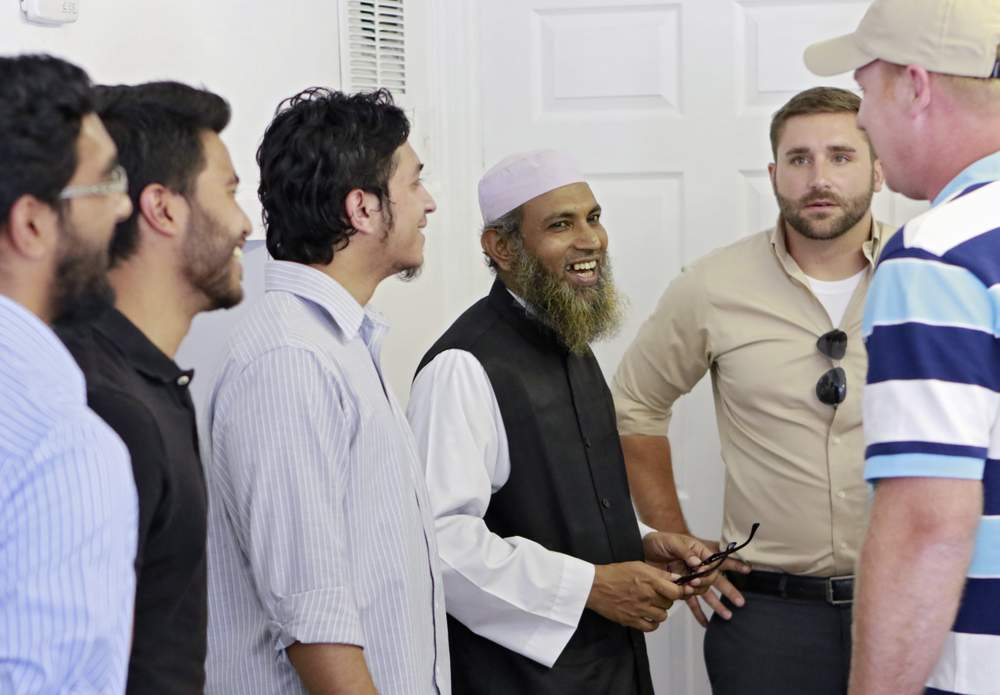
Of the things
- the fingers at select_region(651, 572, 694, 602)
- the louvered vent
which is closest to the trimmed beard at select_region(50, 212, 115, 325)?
the fingers at select_region(651, 572, 694, 602)

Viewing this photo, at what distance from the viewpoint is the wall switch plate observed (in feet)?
Answer: 5.82

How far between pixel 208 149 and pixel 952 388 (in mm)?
873

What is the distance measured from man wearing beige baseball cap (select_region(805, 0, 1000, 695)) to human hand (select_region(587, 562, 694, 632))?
27.7 inches

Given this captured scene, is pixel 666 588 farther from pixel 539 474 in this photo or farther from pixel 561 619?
pixel 539 474

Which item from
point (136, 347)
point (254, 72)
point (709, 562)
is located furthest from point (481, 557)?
point (254, 72)

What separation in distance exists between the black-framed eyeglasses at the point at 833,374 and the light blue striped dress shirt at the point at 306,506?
3.13 feet

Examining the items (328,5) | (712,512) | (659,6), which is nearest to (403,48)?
(328,5)

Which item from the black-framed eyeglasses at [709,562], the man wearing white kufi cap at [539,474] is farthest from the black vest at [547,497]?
the black-framed eyeglasses at [709,562]

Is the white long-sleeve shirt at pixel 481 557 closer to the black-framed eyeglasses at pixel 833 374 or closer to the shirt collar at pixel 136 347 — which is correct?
the black-framed eyeglasses at pixel 833 374

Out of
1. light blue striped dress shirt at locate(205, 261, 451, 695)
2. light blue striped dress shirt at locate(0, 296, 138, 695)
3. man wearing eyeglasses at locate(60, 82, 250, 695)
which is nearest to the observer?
light blue striped dress shirt at locate(0, 296, 138, 695)

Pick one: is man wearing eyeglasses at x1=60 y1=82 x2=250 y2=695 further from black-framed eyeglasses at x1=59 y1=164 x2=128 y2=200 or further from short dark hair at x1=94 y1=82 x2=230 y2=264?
black-framed eyeglasses at x1=59 y1=164 x2=128 y2=200

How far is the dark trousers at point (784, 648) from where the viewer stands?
2381 mm

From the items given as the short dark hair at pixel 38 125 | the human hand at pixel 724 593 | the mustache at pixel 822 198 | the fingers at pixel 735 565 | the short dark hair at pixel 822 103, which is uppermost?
the short dark hair at pixel 822 103

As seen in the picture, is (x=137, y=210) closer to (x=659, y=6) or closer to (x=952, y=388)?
(x=952, y=388)
